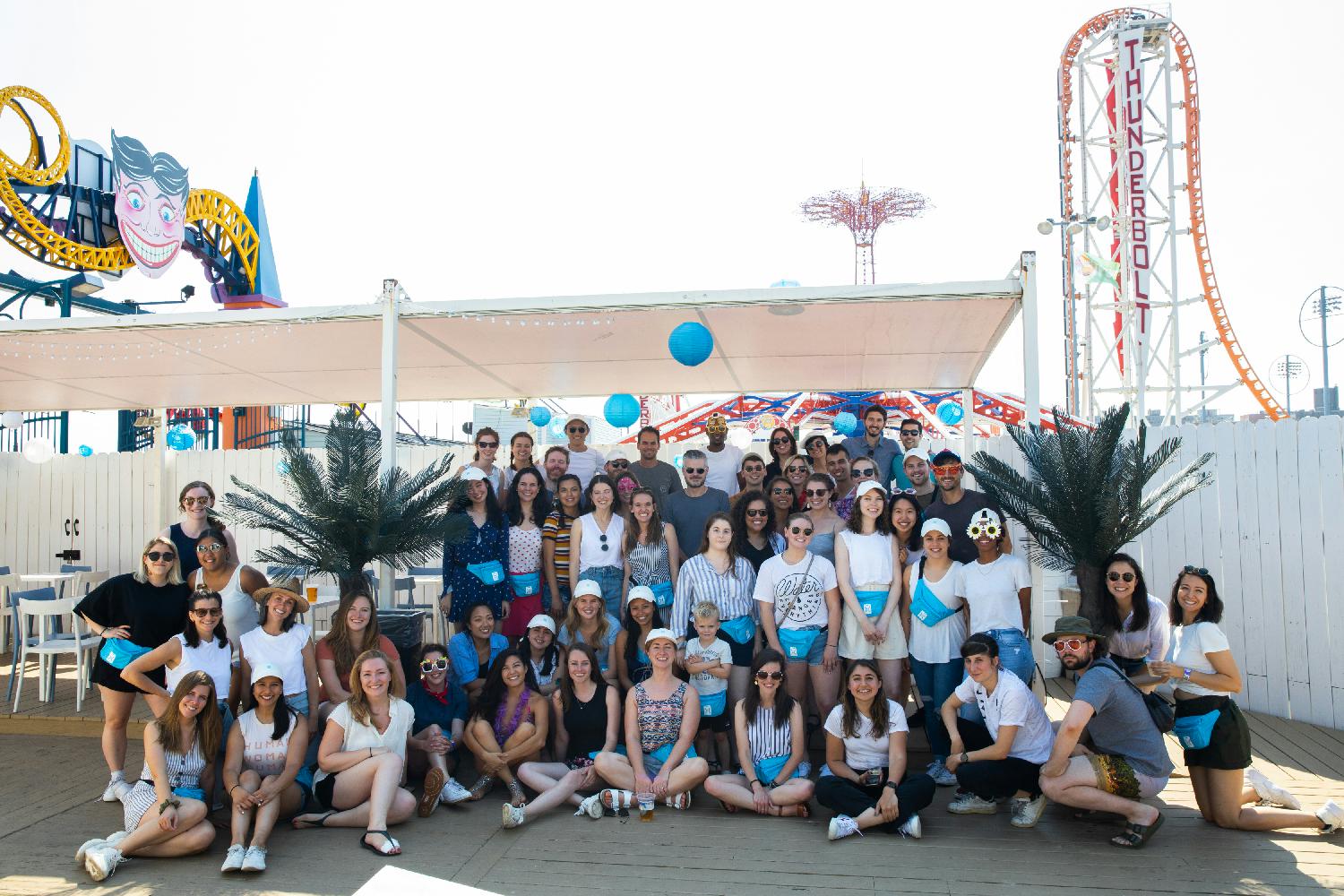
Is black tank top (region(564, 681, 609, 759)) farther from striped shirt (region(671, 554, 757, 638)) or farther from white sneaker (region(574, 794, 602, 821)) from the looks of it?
striped shirt (region(671, 554, 757, 638))

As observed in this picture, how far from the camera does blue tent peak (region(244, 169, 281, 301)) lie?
17.1 meters

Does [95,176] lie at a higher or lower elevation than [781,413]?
higher

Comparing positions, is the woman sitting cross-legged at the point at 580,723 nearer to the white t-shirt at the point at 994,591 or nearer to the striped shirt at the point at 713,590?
the striped shirt at the point at 713,590

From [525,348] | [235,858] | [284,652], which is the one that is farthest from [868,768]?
[525,348]

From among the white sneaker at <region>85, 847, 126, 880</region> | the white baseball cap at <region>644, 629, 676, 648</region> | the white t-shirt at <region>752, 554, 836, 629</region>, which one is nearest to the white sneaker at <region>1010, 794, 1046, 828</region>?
the white t-shirt at <region>752, 554, 836, 629</region>

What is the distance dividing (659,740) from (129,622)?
9.13 feet

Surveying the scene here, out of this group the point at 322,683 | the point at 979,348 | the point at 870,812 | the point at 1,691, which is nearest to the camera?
the point at 870,812

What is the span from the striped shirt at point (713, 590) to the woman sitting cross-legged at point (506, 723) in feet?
2.86

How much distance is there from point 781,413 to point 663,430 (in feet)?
10.5

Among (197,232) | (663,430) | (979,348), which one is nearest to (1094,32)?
(663,430)

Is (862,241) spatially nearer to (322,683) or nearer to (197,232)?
(197,232)

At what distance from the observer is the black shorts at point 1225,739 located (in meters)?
4.03

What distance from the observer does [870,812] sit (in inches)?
161

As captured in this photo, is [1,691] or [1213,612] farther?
[1,691]
